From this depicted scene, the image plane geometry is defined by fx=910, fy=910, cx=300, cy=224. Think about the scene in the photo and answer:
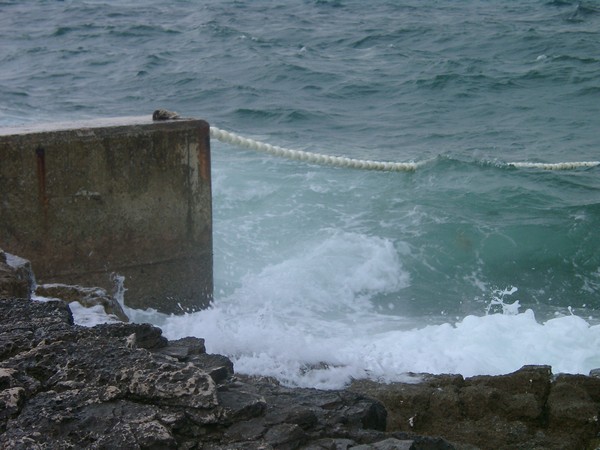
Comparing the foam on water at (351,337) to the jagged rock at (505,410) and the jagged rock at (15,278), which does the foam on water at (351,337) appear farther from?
the jagged rock at (505,410)

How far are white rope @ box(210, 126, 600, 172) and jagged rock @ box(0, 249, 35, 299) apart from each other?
7.18ft

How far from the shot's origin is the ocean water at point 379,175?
6219 mm

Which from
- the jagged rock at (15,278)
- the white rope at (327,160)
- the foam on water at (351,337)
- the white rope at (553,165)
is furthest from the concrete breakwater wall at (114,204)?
the white rope at (553,165)

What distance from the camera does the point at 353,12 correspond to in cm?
2405

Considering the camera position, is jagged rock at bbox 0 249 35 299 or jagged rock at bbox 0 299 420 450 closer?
jagged rock at bbox 0 299 420 450

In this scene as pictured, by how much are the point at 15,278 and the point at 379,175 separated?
6.90 meters

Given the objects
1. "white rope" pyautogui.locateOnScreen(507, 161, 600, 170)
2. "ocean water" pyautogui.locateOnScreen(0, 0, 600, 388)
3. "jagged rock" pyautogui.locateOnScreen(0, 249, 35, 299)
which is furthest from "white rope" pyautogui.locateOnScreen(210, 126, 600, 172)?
"jagged rock" pyautogui.locateOnScreen(0, 249, 35, 299)

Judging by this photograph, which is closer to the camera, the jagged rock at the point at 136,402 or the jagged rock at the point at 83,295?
the jagged rock at the point at 136,402

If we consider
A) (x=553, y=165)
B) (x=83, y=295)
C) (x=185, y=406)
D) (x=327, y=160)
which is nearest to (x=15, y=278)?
(x=83, y=295)

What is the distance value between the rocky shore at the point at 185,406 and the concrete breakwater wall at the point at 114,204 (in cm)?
114

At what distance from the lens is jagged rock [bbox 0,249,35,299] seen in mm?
4312

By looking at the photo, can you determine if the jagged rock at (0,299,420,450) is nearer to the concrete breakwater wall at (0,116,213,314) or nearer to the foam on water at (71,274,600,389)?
the foam on water at (71,274,600,389)

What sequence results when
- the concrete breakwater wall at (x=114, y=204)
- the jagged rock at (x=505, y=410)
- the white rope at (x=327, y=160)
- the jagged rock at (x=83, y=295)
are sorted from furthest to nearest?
the white rope at (x=327, y=160) < the concrete breakwater wall at (x=114, y=204) < the jagged rock at (x=83, y=295) < the jagged rock at (x=505, y=410)

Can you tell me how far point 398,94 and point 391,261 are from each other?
296 inches
